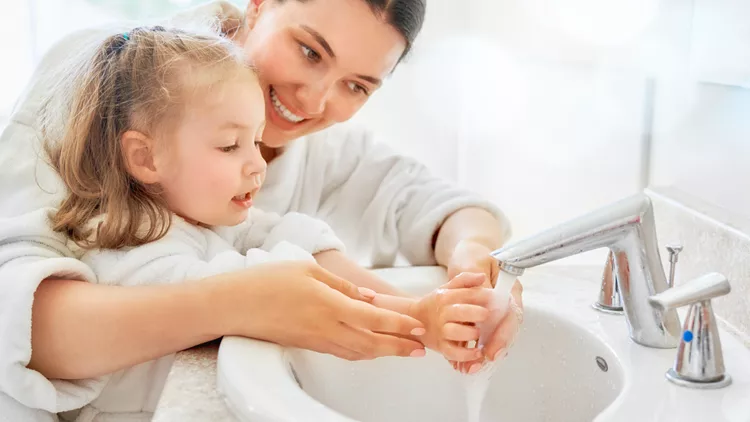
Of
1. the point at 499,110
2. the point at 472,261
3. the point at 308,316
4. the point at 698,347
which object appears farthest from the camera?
the point at 499,110

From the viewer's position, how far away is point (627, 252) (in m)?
0.73

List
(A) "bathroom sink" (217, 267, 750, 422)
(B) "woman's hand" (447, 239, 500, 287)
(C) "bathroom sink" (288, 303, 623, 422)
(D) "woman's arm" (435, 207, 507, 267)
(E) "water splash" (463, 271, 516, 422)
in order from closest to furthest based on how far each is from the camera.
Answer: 1. (A) "bathroom sink" (217, 267, 750, 422)
2. (E) "water splash" (463, 271, 516, 422)
3. (C) "bathroom sink" (288, 303, 623, 422)
4. (B) "woman's hand" (447, 239, 500, 287)
5. (D) "woman's arm" (435, 207, 507, 267)

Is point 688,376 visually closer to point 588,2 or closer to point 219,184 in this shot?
point 219,184

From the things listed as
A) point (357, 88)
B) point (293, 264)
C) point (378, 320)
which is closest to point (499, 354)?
point (378, 320)

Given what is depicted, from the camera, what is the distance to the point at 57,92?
948mm

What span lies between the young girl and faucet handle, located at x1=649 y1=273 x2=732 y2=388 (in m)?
0.23

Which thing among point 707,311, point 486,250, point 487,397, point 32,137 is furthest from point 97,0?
point 707,311

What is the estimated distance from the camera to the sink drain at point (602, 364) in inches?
30.8

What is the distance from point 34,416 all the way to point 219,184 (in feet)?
A: 1.03

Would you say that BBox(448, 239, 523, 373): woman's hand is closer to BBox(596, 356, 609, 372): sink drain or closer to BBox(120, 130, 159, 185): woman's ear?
BBox(596, 356, 609, 372): sink drain

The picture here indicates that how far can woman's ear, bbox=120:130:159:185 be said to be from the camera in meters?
0.89

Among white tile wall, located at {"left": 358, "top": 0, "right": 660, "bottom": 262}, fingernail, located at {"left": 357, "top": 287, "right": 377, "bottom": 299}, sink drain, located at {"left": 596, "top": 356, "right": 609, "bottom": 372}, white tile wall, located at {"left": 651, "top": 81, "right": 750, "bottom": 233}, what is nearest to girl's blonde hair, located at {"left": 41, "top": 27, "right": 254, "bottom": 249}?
fingernail, located at {"left": 357, "top": 287, "right": 377, "bottom": 299}

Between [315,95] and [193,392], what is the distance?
50 centimetres

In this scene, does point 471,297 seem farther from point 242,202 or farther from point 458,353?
point 242,202
